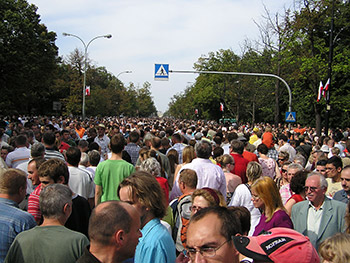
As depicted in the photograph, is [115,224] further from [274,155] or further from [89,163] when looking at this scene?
[274,155]

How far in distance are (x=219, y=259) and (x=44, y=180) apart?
9.89ft

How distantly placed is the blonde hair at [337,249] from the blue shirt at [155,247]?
1.28m

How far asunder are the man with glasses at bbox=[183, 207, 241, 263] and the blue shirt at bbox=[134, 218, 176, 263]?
37.7 inches

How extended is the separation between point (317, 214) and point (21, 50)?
112ft

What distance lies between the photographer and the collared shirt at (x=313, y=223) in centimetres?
460

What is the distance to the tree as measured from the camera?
1283 inches

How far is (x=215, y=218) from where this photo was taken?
86.0 inches

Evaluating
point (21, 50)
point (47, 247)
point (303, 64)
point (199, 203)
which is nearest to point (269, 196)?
point (199, 203)

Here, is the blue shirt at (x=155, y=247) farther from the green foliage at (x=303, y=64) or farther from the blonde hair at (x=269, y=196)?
the green foliage at (x=303, y=64)

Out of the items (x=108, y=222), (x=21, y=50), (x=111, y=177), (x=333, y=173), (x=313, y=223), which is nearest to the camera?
(x=108, y=222)

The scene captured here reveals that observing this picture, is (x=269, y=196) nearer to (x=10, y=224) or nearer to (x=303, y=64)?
(x=10, y=224)

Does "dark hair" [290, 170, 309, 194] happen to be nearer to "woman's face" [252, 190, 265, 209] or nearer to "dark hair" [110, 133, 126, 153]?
"woman's face" [252, 190, 265, 209]

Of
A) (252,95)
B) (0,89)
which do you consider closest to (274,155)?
(0,89)

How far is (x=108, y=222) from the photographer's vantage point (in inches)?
100
